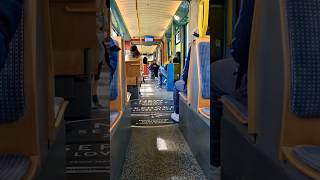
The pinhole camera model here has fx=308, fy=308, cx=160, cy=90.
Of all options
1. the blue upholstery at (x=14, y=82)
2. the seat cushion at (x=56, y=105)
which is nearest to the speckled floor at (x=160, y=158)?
the seat cushion at (x=56, y=105)

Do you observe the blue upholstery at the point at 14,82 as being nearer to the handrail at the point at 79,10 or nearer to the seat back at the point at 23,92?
the seat back at the point at 23,92

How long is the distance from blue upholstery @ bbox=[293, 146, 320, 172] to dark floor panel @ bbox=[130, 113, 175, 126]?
3.91 meters

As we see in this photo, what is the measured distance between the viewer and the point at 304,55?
3.22 feet

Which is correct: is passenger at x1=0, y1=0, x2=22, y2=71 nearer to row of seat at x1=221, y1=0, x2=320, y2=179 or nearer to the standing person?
row of seat at x1=221, y1=0, x2=320, y2=179

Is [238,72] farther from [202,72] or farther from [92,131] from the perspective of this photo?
[202,72]

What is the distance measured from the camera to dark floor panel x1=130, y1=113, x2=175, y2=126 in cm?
493

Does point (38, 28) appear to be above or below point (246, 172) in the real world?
above

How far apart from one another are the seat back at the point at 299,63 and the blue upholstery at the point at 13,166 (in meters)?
0.82

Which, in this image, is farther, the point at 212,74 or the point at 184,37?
the point at 184,37

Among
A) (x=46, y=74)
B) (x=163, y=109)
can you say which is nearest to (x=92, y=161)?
(x=46, y=74)

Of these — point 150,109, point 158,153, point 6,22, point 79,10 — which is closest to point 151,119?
point 150,109

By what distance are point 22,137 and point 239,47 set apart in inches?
39.0

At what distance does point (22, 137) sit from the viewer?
1.01 metres

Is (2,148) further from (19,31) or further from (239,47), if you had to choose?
(239,47)
